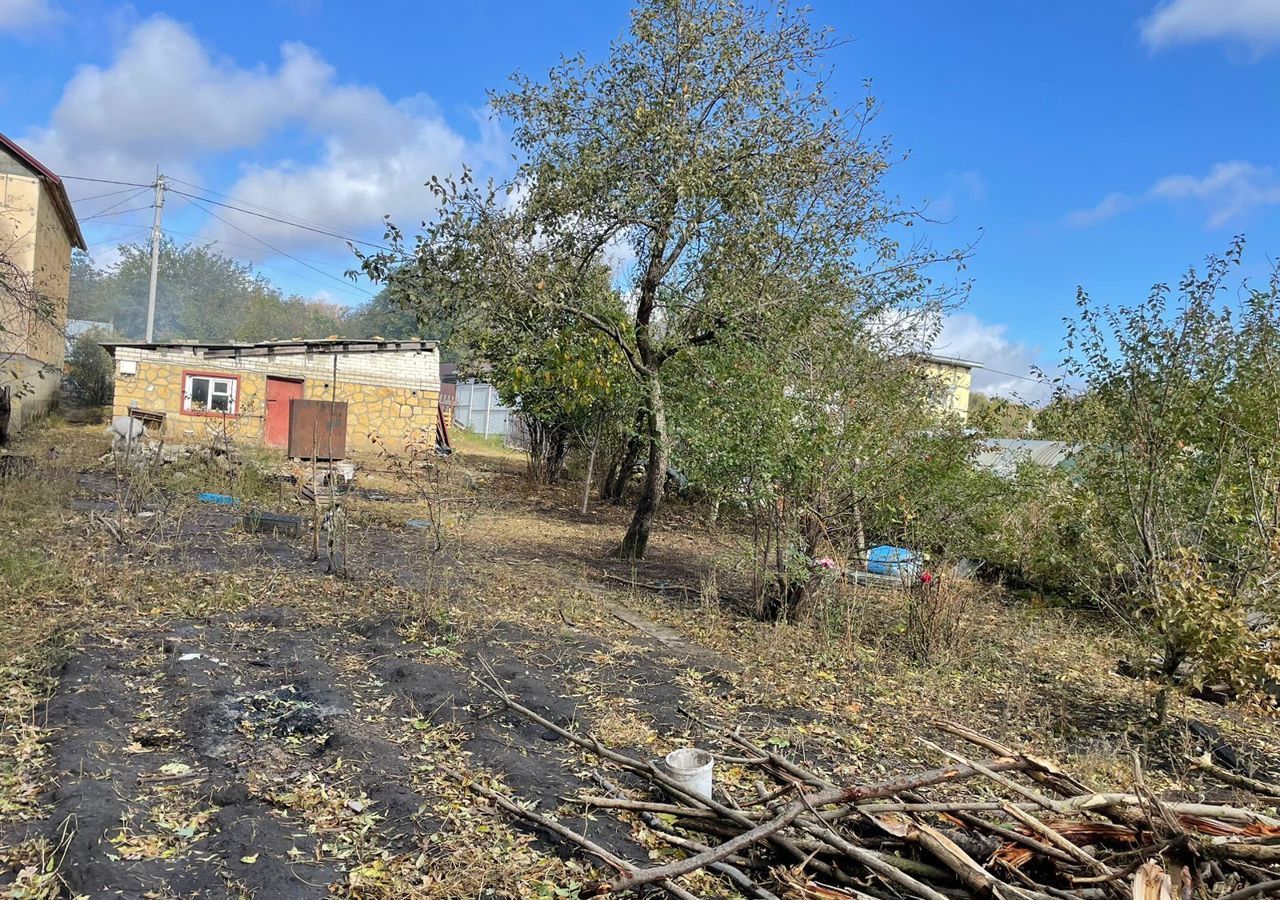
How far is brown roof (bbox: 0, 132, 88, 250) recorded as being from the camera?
16.2 m

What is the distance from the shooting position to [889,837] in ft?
10.3

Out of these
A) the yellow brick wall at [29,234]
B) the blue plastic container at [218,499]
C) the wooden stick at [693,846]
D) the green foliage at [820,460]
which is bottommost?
the wooden stick at [693,846]

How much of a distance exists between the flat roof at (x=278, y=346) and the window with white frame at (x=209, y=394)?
0.59 metres

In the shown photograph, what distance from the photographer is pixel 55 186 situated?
17594mm

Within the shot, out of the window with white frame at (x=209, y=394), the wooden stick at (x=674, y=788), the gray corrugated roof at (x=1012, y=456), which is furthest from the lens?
the window with white frame at (x=209, y=394)

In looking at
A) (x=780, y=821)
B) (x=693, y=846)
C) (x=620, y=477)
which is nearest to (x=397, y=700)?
(x=693, y=846)

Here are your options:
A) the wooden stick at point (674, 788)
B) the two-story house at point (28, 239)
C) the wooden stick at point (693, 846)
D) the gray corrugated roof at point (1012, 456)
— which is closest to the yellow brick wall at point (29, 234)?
the two-story house at point (28, 239)

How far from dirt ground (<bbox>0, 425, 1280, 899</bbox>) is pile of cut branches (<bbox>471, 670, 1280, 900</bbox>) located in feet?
0.73

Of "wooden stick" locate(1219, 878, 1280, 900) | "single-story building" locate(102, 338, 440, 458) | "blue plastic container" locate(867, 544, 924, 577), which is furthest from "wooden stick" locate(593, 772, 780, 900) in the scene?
"single-story building" locate(102, 338, 440, 458)

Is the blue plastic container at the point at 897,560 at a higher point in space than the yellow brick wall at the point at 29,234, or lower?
lower

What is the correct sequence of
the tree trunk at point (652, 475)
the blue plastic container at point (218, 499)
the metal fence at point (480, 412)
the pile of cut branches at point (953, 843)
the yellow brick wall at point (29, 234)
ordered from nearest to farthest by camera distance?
the pile of cut branches at point (953, 843), the tree trunk at point (652, 475), the blue plastic container at point (218, 499), the yellow brick wall at point (29, 234), the metal fence at point (480, 412)

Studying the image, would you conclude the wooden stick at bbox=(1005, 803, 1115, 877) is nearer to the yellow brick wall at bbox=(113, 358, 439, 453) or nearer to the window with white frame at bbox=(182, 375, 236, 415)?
the yellow brick wall at bbox=(113, 358, 439, 453)

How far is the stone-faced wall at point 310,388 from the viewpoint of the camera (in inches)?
734

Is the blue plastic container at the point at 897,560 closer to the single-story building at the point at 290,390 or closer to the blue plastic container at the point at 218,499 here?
the blue plastic container at the point at 218,499
